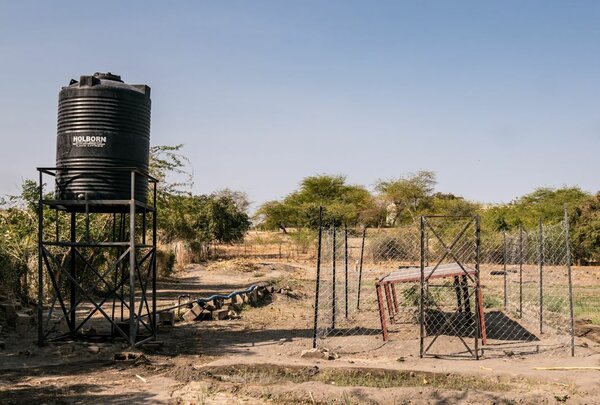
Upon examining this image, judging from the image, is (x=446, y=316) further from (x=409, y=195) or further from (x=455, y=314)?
(x=409, y=195)

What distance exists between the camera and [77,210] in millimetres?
12453

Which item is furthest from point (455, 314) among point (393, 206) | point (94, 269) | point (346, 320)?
point (393, 206)

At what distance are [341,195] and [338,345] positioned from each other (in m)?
→ 60.0

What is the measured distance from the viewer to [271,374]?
10492 millimetres

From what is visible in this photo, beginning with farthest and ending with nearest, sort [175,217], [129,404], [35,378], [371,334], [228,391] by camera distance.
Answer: [175,217] → [371,334] → [35,378] → [228,391] → [129,404]

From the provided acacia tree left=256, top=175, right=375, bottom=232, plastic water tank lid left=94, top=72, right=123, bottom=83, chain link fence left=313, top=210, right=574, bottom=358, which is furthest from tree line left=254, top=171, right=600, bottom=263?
plastic water tank lid left=94, top=72, right=123, bottom=83

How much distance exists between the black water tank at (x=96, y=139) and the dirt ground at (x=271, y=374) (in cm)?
291

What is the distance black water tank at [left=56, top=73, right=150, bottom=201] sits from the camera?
1198 cm

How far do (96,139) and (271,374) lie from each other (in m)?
5.30

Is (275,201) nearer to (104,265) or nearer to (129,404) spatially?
(104,265)

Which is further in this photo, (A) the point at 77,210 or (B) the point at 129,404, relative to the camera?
(A) the point at 77,210

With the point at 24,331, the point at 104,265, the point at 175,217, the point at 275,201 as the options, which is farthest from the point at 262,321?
the point at 275,201

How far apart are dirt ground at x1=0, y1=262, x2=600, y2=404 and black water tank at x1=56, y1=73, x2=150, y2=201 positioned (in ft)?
9.56

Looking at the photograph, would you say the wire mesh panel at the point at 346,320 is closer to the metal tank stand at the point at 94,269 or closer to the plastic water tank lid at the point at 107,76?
the metal tank stand at the point at 94,269
